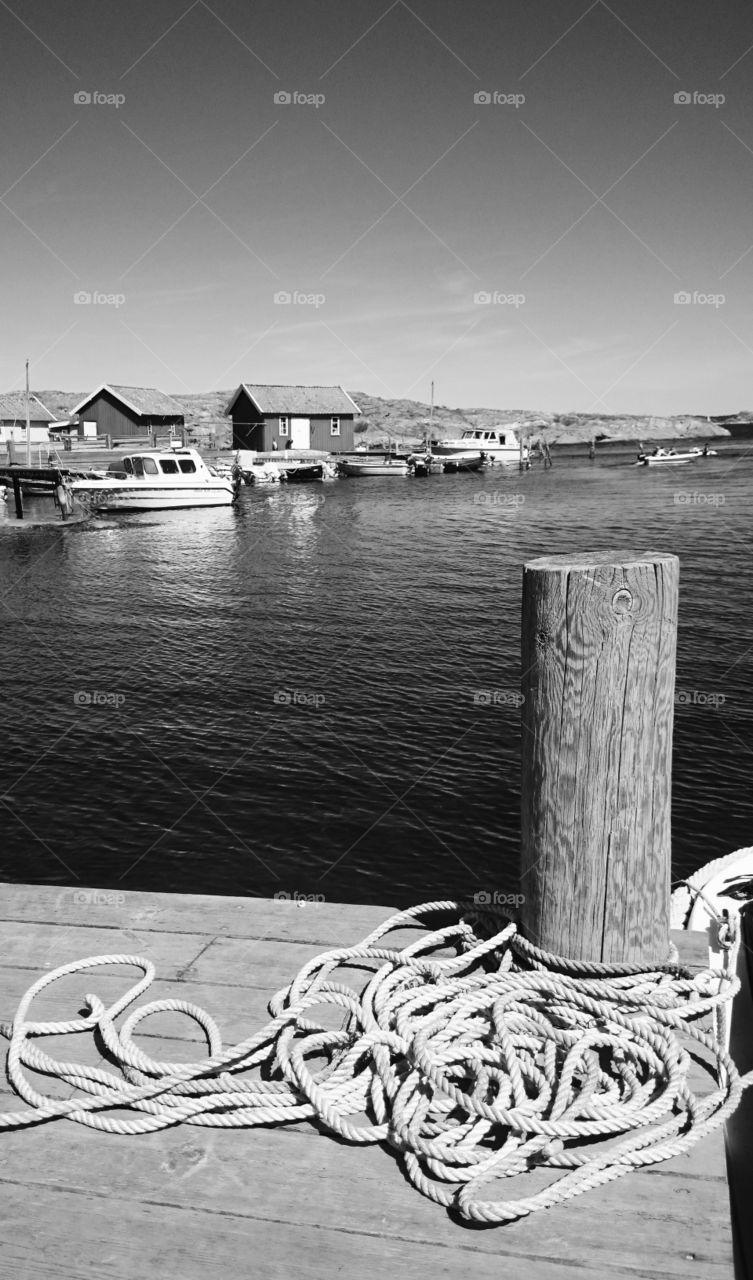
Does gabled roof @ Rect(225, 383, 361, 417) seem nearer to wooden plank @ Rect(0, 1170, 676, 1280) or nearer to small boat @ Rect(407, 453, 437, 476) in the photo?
small boat @ Rect(407, 453, 437, 476)

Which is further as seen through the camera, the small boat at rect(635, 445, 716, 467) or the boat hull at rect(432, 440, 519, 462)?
the small boat at rect(635, 445, 716, 467)

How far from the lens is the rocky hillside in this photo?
12038cm

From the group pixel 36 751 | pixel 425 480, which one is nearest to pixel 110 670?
pixel 36 751

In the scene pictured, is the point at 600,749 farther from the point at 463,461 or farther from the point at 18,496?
the point at 463,461

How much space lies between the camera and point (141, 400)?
70.7 meters

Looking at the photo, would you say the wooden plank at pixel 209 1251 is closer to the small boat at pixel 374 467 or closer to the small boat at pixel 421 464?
the small boat at pixel 374 467

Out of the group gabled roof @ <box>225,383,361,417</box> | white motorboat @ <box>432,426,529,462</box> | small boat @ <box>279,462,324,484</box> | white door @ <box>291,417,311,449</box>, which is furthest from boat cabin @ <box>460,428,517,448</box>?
small boat @ <box>279,462,324,484</box>

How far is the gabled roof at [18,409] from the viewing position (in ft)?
231

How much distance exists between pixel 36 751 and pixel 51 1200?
37.3 ft

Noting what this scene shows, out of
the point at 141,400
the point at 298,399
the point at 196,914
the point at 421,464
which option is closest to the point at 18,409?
the point at 141,400

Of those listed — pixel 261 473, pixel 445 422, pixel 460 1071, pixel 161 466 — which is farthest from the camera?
pixel 445 422

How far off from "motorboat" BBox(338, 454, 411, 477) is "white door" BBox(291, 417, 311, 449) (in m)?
5.33

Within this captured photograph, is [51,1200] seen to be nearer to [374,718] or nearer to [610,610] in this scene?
[610,610]

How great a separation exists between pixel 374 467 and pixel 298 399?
1101 cm
